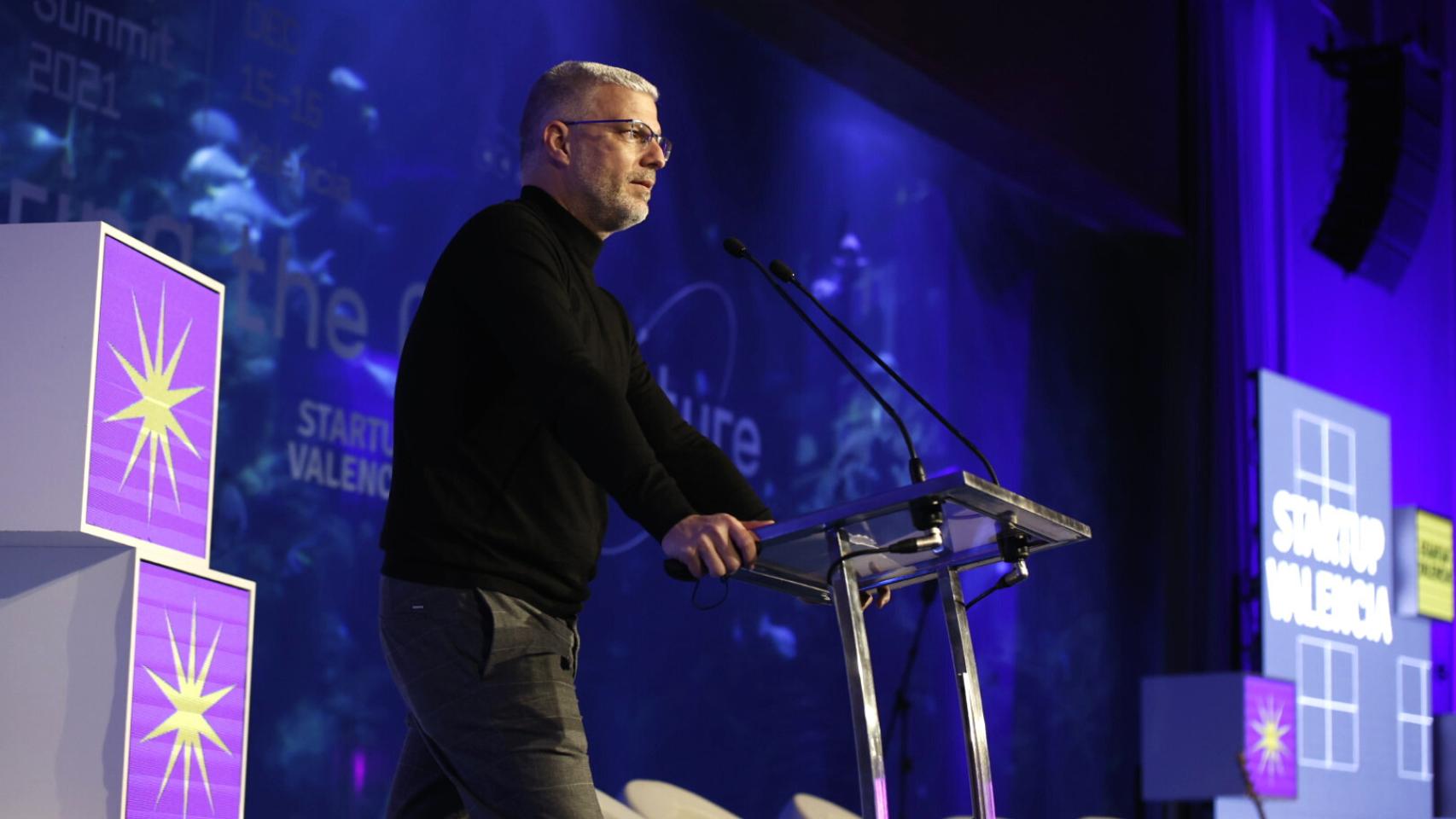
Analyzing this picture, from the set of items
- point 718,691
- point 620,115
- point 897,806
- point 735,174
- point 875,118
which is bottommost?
point 897,806

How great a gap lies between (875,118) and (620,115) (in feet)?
15.5

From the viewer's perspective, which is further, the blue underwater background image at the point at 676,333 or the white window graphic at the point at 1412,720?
the white window graphic at the point at 1412,720

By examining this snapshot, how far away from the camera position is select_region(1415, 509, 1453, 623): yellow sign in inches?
330

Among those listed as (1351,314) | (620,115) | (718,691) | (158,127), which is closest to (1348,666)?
(1351,314)

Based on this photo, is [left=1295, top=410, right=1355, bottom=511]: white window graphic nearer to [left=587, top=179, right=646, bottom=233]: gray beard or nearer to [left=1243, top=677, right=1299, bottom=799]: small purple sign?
[left=1243, top=677, right=1299, bottom=799]: small purple sign

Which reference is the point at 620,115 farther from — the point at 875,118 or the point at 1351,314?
the point at 1351,314

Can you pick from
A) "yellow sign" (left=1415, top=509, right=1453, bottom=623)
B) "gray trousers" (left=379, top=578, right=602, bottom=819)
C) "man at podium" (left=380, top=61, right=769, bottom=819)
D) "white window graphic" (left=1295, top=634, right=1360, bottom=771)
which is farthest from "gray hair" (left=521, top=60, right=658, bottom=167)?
"yellow sign" (left=1415, top=509, right=1453, bottom=623)

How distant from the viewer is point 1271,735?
6.54m

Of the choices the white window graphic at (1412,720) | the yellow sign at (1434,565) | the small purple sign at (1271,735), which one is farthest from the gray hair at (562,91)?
the yellow sign at (1434,565)

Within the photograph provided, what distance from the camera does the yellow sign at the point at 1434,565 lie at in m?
8.39

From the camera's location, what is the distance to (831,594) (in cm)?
197

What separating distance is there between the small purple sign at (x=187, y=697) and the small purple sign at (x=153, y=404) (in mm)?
85

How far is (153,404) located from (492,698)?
0.78 meters

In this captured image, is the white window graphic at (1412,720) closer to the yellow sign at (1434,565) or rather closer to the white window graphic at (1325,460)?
the yellow sign at (1434,565)
